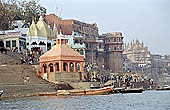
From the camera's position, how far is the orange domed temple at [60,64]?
42816mm

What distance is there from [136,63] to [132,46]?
457 inches

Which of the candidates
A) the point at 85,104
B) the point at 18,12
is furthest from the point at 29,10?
the point at 85,104

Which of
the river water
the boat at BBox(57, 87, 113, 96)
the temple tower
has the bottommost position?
the river water

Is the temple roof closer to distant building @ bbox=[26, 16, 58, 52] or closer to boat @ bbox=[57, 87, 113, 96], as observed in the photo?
boat @ bbox=[57, 87, 113, 96]

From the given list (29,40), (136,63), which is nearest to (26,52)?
(29,40)

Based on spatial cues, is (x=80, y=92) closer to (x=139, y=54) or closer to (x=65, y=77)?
(x=65, y=77)

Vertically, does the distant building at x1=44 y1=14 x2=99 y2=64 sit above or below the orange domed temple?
above

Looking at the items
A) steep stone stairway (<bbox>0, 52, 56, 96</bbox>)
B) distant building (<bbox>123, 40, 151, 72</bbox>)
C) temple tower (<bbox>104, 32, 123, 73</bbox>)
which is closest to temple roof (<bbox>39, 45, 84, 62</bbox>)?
steep stone stairway (<bbox>0, 52, 56, 96</bbox>)

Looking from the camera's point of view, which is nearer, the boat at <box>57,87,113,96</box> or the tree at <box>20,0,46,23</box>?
the boat at <box>57,87,113,96</box>

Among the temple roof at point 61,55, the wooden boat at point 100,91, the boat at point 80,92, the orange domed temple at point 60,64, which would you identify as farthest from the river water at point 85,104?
the temple roof at point 61,55

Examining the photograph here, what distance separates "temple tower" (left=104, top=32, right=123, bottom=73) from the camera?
77.2m

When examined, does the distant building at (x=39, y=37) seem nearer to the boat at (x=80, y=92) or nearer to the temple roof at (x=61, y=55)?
the temple roof at (x=61, y=55)

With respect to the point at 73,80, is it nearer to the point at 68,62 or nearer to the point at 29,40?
the point at 68,62

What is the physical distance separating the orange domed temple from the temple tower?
105ft
